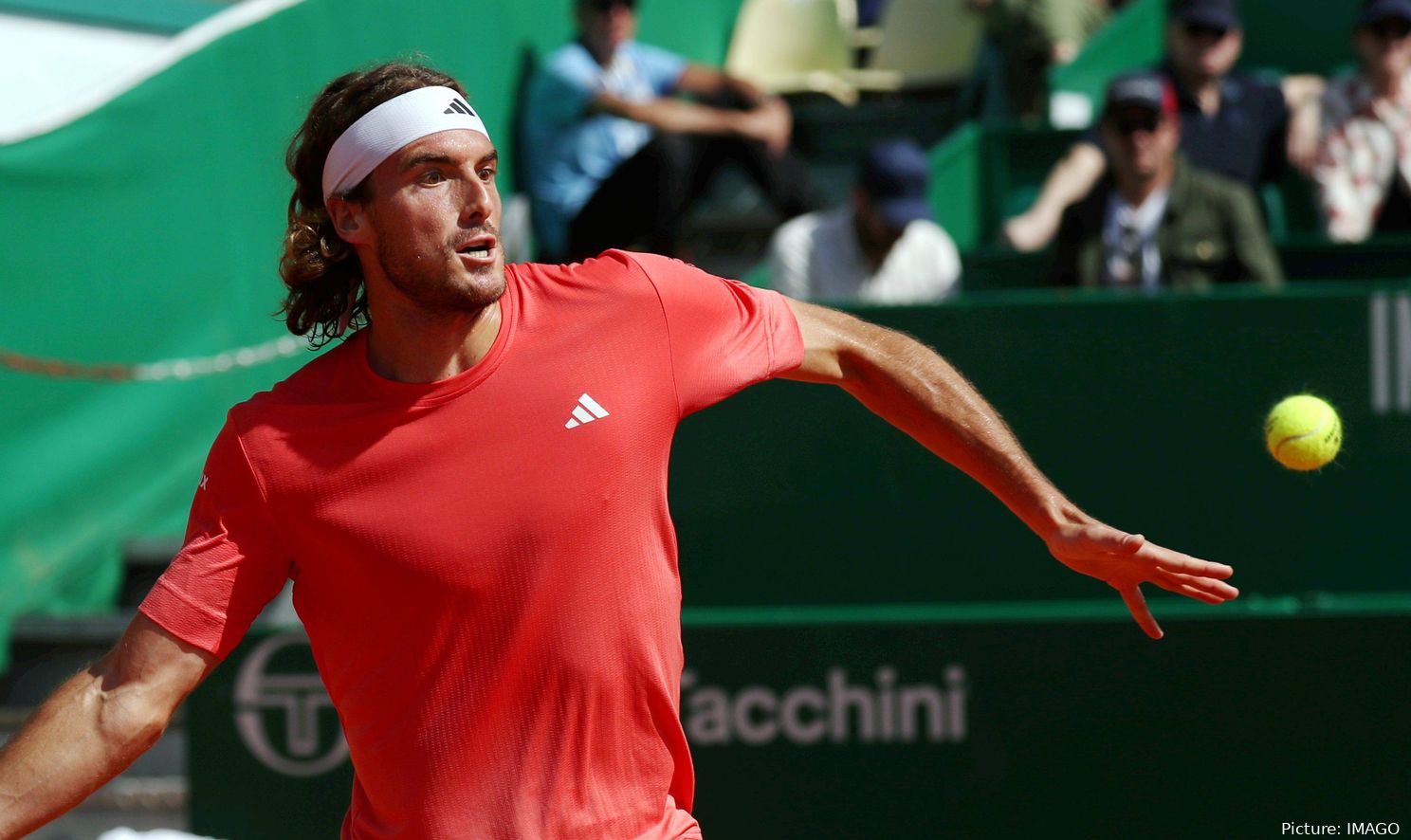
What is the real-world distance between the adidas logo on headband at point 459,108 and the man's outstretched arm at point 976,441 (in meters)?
0.70

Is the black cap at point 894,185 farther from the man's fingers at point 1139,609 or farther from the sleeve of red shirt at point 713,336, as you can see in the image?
the man's fingers at point 1139,609

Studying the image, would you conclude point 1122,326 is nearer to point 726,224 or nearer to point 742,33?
point 726,224

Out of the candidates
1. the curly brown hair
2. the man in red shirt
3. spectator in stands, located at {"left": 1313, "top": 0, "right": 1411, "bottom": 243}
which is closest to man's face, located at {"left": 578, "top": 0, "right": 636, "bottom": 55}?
spectator in stands, located at {"left": 1313, "top": 0, "right": 1411, "bottom": 243}

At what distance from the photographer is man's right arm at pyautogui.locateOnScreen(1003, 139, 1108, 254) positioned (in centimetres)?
733

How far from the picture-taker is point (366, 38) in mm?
7719

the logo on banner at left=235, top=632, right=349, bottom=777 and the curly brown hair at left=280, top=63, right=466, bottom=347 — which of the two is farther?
the logo on banner at left=235, top=632, right=349, bottom=777

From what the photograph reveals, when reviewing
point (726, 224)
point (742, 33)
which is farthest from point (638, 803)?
point (742, 33)

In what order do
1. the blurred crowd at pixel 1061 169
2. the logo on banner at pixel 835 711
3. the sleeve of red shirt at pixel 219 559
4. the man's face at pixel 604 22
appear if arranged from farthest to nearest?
the man's face at pixel 604 22 → the blurred crowd at pixel 1061 169 → the logo on banner at pixel 835 711 → the sleeve of red shirt at pixel 219 559

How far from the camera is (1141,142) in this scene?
654cm

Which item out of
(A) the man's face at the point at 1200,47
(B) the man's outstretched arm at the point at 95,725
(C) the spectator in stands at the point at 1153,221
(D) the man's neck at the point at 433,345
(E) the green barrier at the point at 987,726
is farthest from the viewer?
(A) the man's face at the point at 1200,47

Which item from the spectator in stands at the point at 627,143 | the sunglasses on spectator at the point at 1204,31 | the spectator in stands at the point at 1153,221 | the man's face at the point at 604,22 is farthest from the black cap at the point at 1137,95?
the man's face at the point at 604,22

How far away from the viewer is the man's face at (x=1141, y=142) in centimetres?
651

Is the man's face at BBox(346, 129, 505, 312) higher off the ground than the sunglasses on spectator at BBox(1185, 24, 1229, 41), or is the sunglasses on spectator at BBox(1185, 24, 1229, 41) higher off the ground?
the man's face at BBox(346, 129, 505, 312)

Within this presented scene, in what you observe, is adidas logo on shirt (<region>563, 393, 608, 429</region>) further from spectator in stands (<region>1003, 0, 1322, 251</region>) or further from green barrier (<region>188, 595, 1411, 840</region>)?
spectator in stands (<region>1003, 0, 1322, 251</region>)
